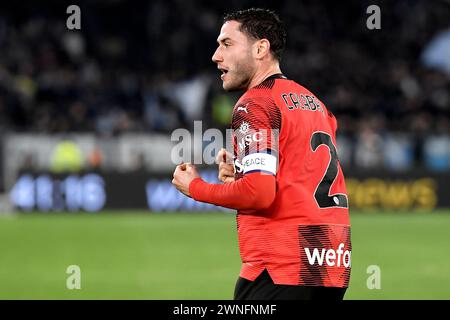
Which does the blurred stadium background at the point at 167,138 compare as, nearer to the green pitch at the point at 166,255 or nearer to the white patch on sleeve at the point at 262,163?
the green pitch at the point at 166,255

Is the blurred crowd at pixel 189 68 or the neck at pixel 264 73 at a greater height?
the blurred crowd at pixel 189 68

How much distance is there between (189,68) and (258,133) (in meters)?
21.8

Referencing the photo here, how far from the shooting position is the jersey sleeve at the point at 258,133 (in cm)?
443

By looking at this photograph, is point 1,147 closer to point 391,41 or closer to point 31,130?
point 31,130

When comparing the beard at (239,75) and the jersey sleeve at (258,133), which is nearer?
the jersey sleeve at (258,133)

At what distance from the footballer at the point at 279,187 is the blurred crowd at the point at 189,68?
55.1ft

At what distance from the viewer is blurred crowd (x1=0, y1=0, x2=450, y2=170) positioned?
22875mm

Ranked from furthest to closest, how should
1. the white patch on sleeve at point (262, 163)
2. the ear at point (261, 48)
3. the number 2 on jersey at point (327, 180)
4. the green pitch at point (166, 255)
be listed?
the green pitch at point (166, 255)
the ear at point (261, 48)
the number 2 on jersey at point (327, 180)
the white patch on sleeve at point (262, 163)

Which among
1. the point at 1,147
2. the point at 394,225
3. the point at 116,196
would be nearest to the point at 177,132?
the point at 116,196

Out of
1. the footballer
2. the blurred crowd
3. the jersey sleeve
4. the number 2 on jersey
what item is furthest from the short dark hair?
the blurred crowd

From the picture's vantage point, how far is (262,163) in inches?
174

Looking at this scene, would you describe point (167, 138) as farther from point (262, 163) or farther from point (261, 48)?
point (262, 163)

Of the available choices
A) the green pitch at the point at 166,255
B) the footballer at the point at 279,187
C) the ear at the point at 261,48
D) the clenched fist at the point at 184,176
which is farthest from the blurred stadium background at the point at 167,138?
the ear at the point at 261,48
